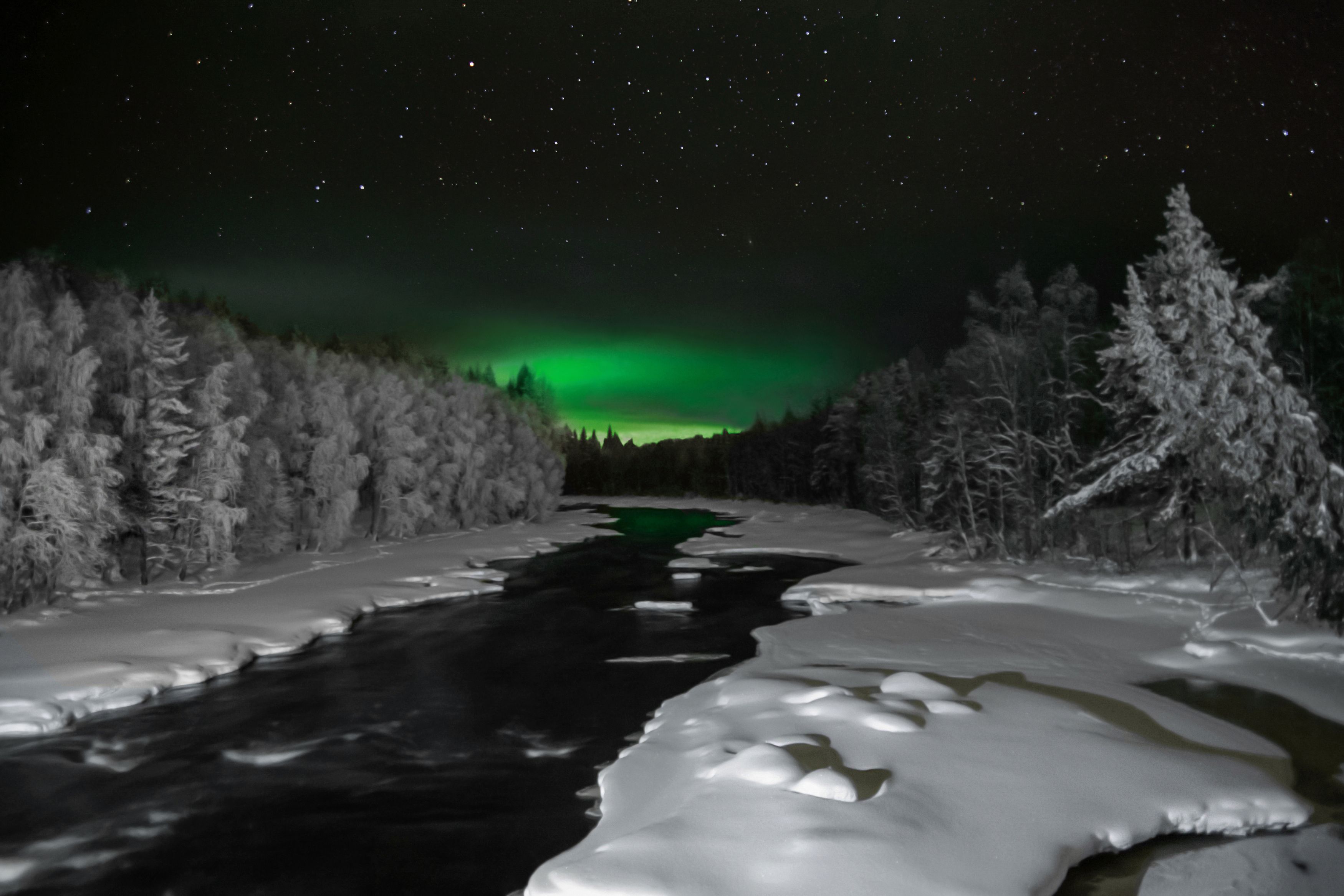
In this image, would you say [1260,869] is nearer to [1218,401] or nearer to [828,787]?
[828,787]

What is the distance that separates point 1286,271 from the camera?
18578 millimetres

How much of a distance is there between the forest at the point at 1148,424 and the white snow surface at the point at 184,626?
66.6 feet

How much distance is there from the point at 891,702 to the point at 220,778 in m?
9.75

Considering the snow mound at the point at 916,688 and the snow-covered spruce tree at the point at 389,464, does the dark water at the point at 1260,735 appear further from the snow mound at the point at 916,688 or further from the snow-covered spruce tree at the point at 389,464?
the snow-covered spruce tree at the point at 389,464

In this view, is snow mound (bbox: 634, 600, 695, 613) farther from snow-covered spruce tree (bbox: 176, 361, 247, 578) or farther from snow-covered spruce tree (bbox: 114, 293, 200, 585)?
snow-covered spruce tree (bbox: 114, 293, 200, 585)

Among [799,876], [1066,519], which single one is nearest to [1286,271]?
[1066,519]

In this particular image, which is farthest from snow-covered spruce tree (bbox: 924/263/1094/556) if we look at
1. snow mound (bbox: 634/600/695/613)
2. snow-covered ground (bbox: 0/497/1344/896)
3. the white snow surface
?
the white snow surface

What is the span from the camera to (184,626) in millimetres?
19922

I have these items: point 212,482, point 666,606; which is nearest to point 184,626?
point 212,482

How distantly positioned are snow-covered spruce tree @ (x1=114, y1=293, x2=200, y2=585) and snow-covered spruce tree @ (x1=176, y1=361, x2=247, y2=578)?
57 centimetres

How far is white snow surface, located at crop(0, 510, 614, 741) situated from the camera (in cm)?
1441

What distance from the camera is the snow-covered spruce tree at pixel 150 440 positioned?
27156 mm

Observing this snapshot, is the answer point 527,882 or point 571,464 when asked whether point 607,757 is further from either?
point 571,464

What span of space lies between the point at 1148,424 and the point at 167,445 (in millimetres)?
34606
